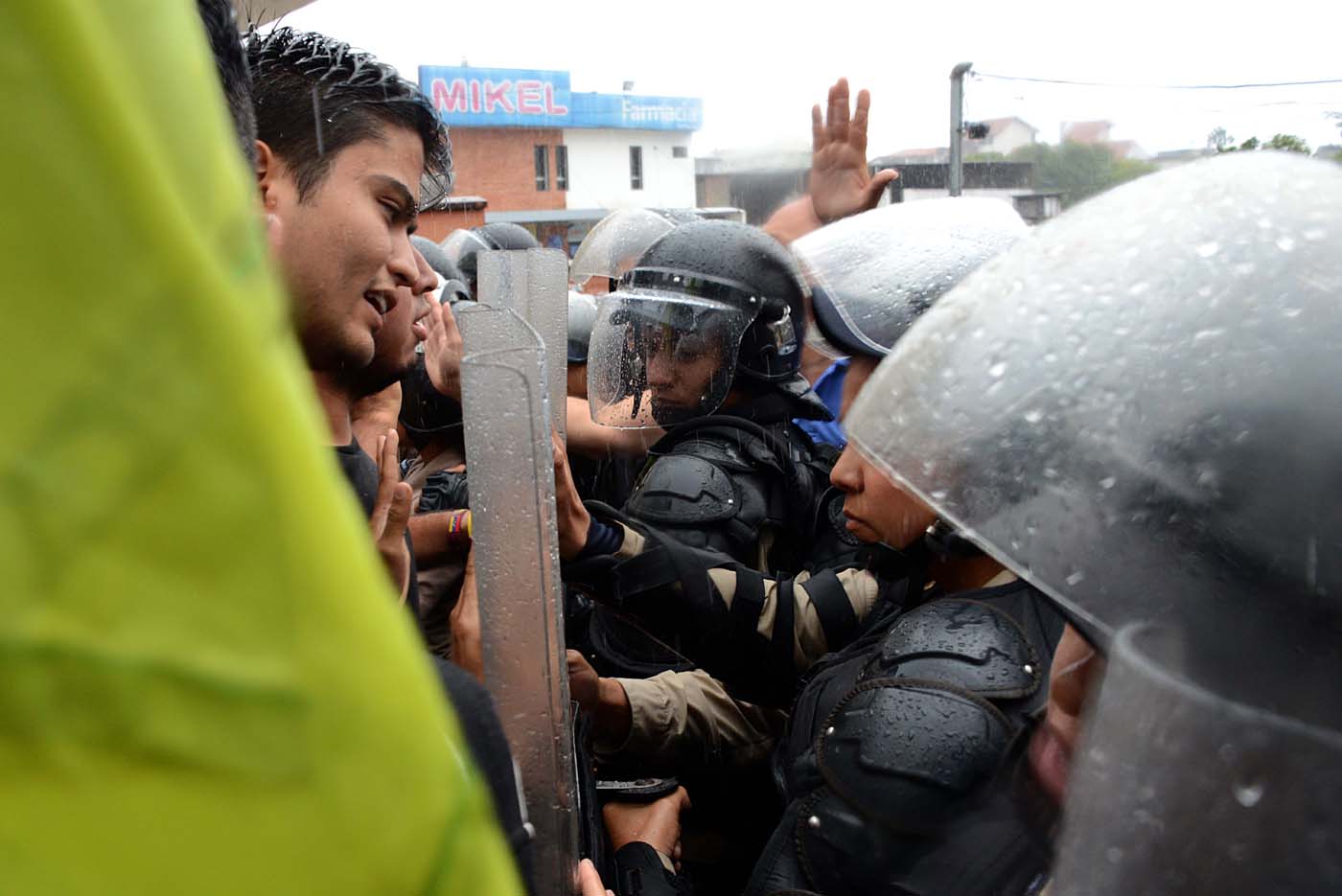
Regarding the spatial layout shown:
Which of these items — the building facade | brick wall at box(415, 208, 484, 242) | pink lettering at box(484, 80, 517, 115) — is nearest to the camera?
brick wall at box(415, 208, 484, 242)

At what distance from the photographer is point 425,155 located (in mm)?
2260

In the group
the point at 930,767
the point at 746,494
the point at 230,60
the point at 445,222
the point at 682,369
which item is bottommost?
the point at 746,494

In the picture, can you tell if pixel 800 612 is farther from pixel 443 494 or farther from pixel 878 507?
pixel 443 494

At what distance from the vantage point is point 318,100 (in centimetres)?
198

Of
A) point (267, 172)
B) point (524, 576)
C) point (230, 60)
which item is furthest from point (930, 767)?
point (267, 172)

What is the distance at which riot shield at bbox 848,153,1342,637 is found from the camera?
2.70 ft

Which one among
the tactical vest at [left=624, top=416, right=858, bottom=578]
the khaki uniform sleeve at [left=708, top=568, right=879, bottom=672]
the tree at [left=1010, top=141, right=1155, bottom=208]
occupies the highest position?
the tree at [left=1010, top=141, right=1155, bottom=208]

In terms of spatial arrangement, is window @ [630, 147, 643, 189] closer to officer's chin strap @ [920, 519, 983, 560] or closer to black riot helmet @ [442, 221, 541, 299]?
black riot helmet @ [442, 221, 541, 299]

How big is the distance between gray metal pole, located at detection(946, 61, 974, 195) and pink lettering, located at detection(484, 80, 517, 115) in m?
20.2

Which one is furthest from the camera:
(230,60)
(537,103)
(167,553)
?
(537,103)

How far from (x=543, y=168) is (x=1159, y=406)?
23.7m

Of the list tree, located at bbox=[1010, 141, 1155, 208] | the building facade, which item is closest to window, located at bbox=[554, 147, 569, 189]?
the building facade

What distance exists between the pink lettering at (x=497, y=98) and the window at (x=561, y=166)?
176 centimetres

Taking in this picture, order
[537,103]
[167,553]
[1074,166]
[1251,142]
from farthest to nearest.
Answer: [537,103], [1251,142], [1074,166], [167,553]
